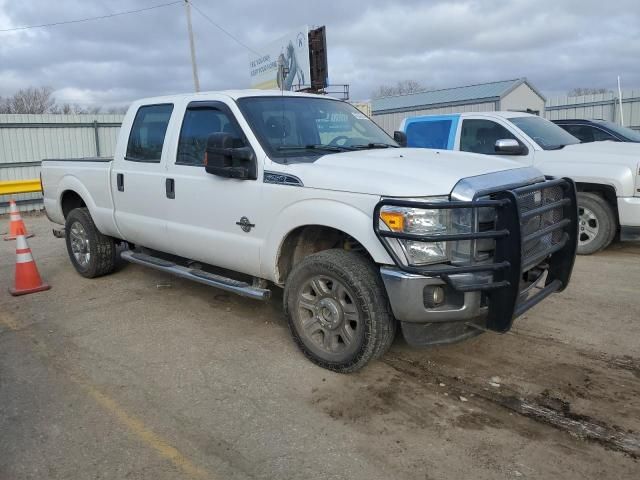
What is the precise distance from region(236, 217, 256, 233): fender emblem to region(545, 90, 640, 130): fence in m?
17.5

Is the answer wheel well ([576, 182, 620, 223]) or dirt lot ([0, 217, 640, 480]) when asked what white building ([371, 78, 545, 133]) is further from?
dirt lot ([0, 217, 640, 480])

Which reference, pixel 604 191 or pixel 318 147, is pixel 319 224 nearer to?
pixel 318 147

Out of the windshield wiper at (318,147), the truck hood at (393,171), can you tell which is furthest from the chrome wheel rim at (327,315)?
the windshield wiper at (318,147)

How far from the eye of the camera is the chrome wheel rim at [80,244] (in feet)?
21.5

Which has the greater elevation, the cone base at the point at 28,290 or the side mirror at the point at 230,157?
the side mirror at the point at 230,157

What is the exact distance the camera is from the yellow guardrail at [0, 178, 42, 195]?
40.7 ft

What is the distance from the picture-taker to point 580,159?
730 cm

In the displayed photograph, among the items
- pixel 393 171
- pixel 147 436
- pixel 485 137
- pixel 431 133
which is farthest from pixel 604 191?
pixel 147 436

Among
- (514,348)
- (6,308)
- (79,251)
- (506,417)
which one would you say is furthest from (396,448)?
(79,251)

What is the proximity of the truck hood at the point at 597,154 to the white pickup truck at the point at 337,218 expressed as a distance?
3.43 metres

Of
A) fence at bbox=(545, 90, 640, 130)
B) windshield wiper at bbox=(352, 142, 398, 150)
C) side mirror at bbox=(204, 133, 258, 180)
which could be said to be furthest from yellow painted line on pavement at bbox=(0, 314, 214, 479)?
fence at bbox=(545, 90, 640, 130)

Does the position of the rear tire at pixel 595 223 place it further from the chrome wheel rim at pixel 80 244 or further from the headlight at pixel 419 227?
the chrome wheel rim at pixel 80 244

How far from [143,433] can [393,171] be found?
223cm

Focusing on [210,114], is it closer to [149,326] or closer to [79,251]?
[149,326]
